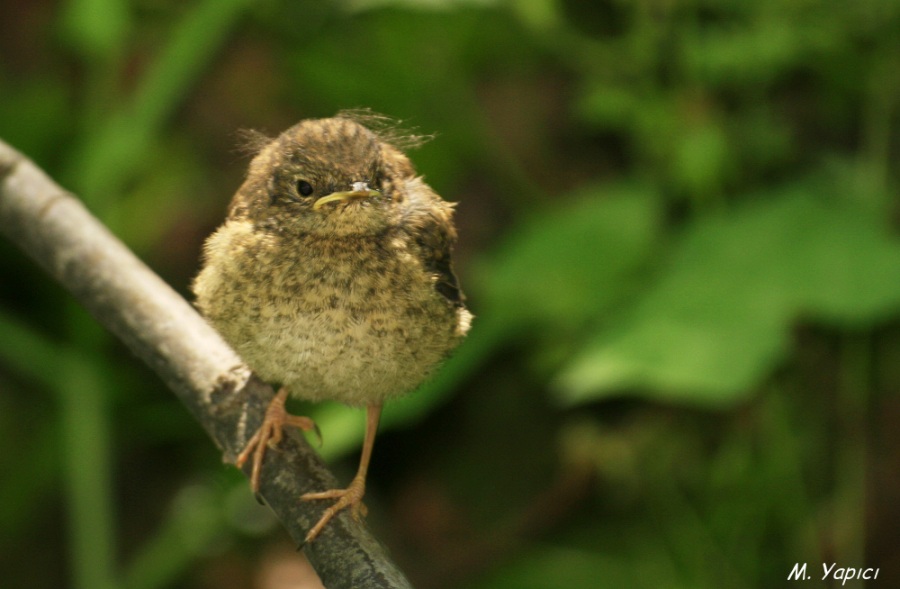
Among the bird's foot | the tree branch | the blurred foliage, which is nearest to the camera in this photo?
the bird's foot

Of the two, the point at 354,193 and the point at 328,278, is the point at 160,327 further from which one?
the point at 354,193

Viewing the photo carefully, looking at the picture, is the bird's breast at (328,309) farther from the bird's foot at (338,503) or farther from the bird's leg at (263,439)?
the bird's foot at (338,503)

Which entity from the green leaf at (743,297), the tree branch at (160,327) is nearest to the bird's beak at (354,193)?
the tree branch at (160,327)

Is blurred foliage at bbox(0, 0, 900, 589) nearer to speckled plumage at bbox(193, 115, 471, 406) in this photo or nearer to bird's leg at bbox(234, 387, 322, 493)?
bird's leg at bbox(234, 387, 322, 493)

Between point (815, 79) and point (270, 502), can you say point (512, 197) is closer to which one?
point (815, 79)

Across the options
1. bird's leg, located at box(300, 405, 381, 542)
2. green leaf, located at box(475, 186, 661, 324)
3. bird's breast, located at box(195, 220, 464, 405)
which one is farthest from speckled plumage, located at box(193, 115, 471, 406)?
green leaf, located at box(475, 186, 661, 324)

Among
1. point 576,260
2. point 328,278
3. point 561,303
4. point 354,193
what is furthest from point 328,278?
point 576,260
